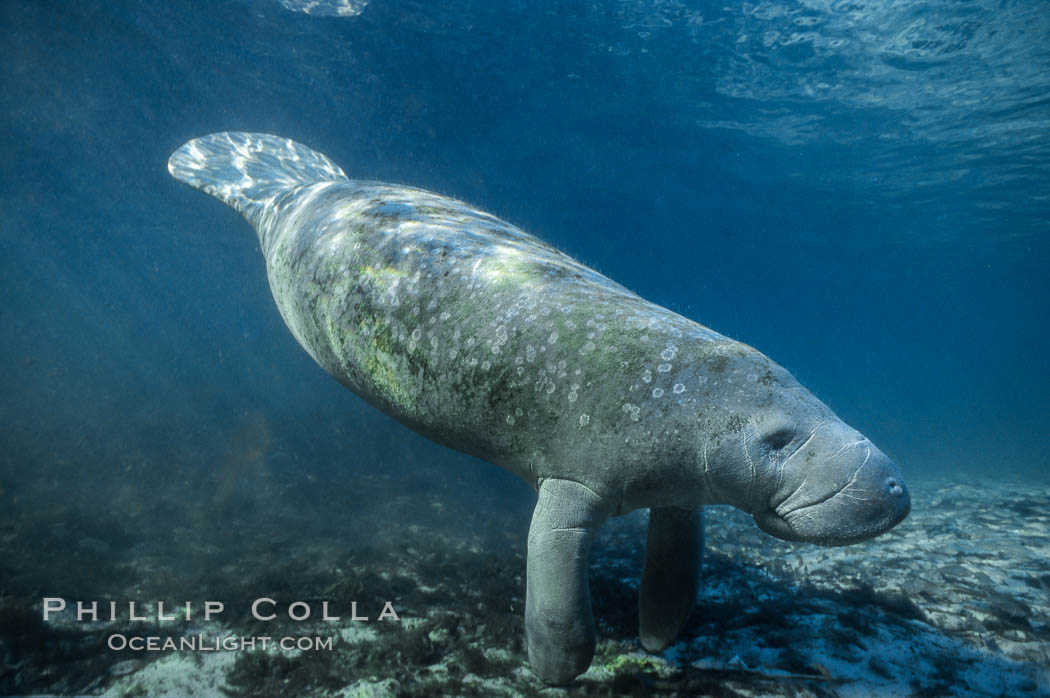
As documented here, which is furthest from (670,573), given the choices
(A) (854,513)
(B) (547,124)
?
(B) (547,124)

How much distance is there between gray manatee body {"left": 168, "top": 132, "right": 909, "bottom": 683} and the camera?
1679 mm

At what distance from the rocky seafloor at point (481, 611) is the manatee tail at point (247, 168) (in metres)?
2.95

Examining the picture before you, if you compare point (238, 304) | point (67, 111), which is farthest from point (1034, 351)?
point (238, 304)

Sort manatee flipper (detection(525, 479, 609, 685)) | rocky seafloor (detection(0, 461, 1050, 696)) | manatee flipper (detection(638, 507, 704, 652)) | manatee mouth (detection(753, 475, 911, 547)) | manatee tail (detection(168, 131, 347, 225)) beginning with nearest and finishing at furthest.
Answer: manatee mouth (detection(753, 475, 911, 547))
manatee flipper (detection(525, 479, 609, 685))
rocky seafloor (detection(0, 461, 1050, 696))
manatee flipper (detection(638, 507, 704, 652))
manatee tail (detection(168, 131, 347, 225))

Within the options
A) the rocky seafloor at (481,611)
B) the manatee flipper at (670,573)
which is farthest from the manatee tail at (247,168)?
the manatee flipper at (670,573)

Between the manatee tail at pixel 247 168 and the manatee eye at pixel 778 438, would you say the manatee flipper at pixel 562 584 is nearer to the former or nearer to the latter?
the manatee eye at pixel 778 438

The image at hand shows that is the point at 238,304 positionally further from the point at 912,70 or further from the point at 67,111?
the point at 912,70

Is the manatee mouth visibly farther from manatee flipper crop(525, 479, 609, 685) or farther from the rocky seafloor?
the rocky seafloor

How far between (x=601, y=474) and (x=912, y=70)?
16.6 m

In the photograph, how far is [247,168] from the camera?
459cm

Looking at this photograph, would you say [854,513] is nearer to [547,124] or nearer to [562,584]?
[562,584]

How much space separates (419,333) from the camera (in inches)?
83.9

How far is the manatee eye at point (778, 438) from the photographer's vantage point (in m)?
1.66

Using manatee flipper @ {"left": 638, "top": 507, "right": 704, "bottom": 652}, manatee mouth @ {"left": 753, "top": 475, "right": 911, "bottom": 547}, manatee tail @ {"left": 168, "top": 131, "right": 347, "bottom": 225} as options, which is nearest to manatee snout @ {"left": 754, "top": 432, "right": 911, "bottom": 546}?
manatee mouth @ {"left": 753, "top": 475, "right": 911, "bottom": 547}
